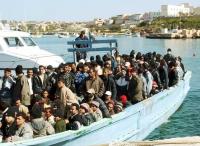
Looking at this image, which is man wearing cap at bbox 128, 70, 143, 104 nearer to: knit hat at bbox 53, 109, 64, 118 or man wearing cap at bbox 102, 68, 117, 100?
man wearing cap at bbox 102, 68, 117, 100

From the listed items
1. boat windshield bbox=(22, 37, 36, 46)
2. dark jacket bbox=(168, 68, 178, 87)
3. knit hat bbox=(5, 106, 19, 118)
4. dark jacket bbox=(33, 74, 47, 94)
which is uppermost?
boat windshield bbox=(22, 37, 36, 46)

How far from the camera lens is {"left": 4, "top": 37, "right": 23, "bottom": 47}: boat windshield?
69.2ft

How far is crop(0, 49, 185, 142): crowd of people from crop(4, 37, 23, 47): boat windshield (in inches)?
178

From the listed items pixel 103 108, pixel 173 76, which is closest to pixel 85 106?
pixel 103 108

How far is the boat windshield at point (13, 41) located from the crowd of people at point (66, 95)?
452 centimetres

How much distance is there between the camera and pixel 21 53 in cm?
2064

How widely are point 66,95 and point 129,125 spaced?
297cm

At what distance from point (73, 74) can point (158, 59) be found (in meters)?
4.96

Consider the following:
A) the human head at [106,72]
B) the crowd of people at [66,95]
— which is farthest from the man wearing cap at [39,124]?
the human head at [106,72]

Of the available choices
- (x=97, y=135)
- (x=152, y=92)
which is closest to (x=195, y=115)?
(x=152, y=92)

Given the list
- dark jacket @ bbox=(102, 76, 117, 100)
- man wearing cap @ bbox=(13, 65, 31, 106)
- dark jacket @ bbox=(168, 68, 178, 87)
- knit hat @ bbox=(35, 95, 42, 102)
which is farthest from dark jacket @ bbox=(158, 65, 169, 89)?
knit hat @ bbox=(35, 95, 42, 102)

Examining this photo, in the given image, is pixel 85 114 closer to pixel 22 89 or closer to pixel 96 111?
pixel 96 111

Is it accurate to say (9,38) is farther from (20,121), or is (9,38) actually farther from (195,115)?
(20,121)

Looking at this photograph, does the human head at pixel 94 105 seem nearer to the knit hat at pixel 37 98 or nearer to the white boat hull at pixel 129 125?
the white boat hull at pixel 129 125
